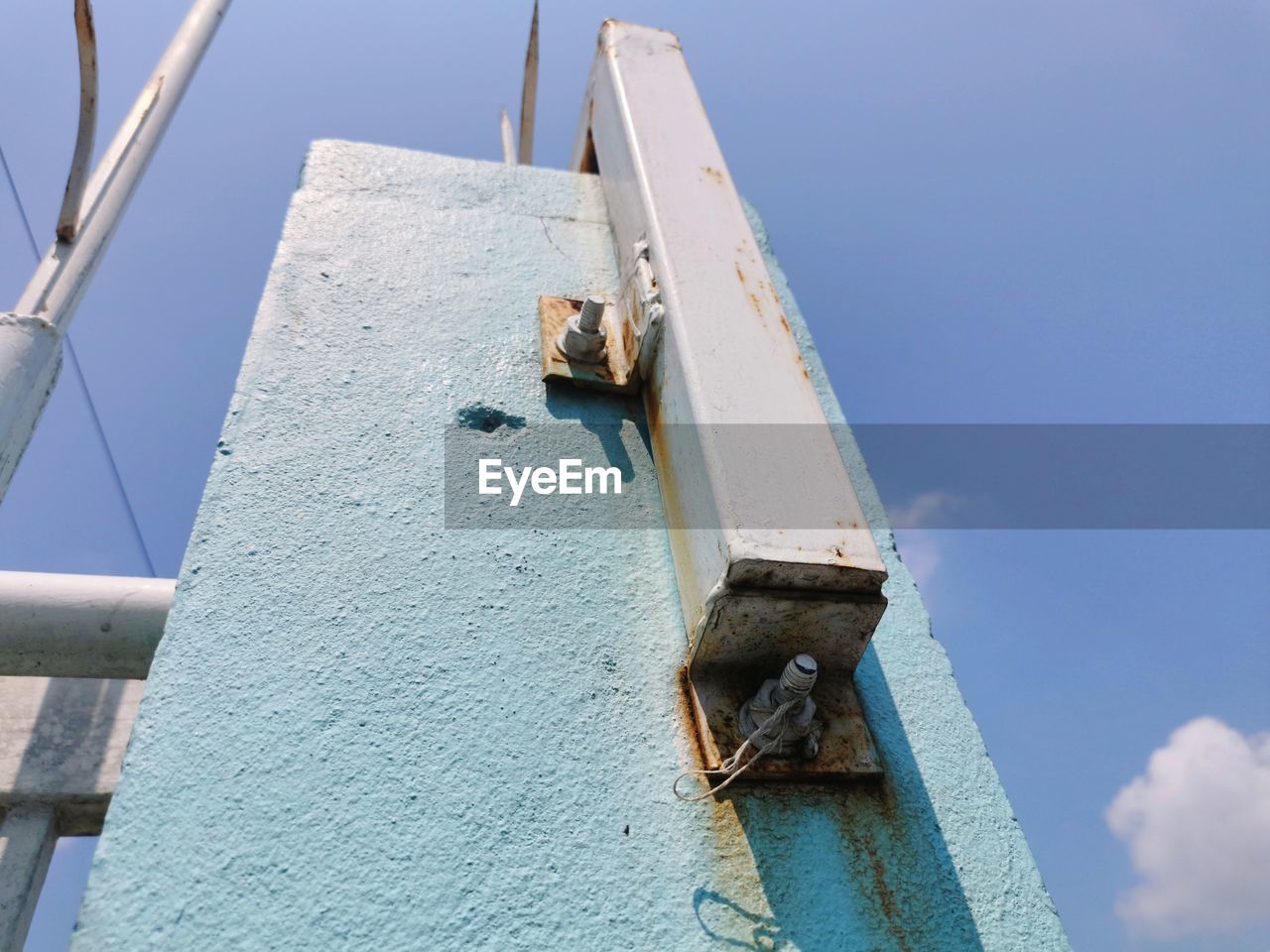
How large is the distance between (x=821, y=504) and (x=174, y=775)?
0.85 m

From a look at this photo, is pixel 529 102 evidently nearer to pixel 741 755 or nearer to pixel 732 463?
pixel 732 463

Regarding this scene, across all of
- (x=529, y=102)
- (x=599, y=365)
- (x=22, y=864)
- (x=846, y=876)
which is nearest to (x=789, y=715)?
(x=846, y=876)

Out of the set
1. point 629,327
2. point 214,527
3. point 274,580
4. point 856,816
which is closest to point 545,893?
point 856,816

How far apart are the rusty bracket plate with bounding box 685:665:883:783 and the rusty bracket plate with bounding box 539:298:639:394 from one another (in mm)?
615

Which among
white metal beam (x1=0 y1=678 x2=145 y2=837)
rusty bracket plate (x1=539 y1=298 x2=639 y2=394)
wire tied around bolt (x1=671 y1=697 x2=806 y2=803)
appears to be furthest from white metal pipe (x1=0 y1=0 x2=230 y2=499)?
wire tied around bolt (x1=671 y1=697 x2=806 y2=803)

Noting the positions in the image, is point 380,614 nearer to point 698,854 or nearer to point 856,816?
point 698,854

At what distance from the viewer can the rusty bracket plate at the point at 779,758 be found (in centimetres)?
98

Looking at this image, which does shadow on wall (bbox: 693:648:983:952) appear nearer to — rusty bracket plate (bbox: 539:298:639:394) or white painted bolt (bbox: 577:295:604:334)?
A: rusty bracket plate (bbox: 539:298:639:394)

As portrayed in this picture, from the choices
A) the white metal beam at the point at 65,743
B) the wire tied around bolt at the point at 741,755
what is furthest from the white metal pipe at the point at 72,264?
the wire tied around bolt at the point at 741,755

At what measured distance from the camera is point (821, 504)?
104 cm

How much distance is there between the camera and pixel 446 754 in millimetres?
939

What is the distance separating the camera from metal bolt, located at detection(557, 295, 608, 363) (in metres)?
1.46

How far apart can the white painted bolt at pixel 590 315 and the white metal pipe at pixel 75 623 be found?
85cm

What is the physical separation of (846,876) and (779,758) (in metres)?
0.16
